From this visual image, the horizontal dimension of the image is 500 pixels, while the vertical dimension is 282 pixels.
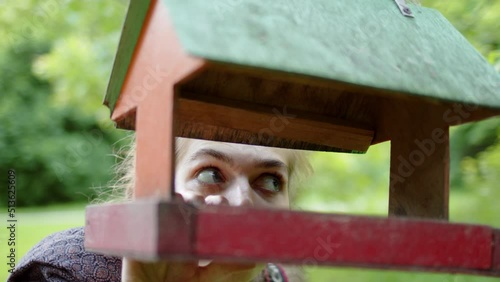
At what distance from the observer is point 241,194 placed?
131 centimetres

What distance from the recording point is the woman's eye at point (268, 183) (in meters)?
1.39

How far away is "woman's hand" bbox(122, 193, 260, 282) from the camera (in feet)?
3.93

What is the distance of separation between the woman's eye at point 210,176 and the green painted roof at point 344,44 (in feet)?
1.53

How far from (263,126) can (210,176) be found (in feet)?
0.52

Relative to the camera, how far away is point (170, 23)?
2.75ft

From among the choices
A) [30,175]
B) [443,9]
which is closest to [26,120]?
[30,175]

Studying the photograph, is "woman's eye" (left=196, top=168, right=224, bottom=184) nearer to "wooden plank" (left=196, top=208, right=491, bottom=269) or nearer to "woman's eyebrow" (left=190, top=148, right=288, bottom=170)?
"woman's eyebrow" (left=190, top=148, right=288, bottom=170)

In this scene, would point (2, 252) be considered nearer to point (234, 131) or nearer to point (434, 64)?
point (234, 131)

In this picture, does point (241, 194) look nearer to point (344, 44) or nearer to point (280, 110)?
point (280, 110)

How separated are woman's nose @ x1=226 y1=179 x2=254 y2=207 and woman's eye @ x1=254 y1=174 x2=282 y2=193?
0.04 metres

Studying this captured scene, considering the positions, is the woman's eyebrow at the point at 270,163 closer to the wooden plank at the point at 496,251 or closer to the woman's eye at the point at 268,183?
the woman's eye at the point at 268,183

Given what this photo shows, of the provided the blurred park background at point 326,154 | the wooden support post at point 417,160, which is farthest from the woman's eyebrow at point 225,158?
the blurred park background at point 326,154

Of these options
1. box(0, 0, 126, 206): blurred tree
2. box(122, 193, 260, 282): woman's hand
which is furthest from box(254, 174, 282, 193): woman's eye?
box(0, 0, 126, 206): blurred tree

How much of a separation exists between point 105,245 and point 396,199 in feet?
1.91
